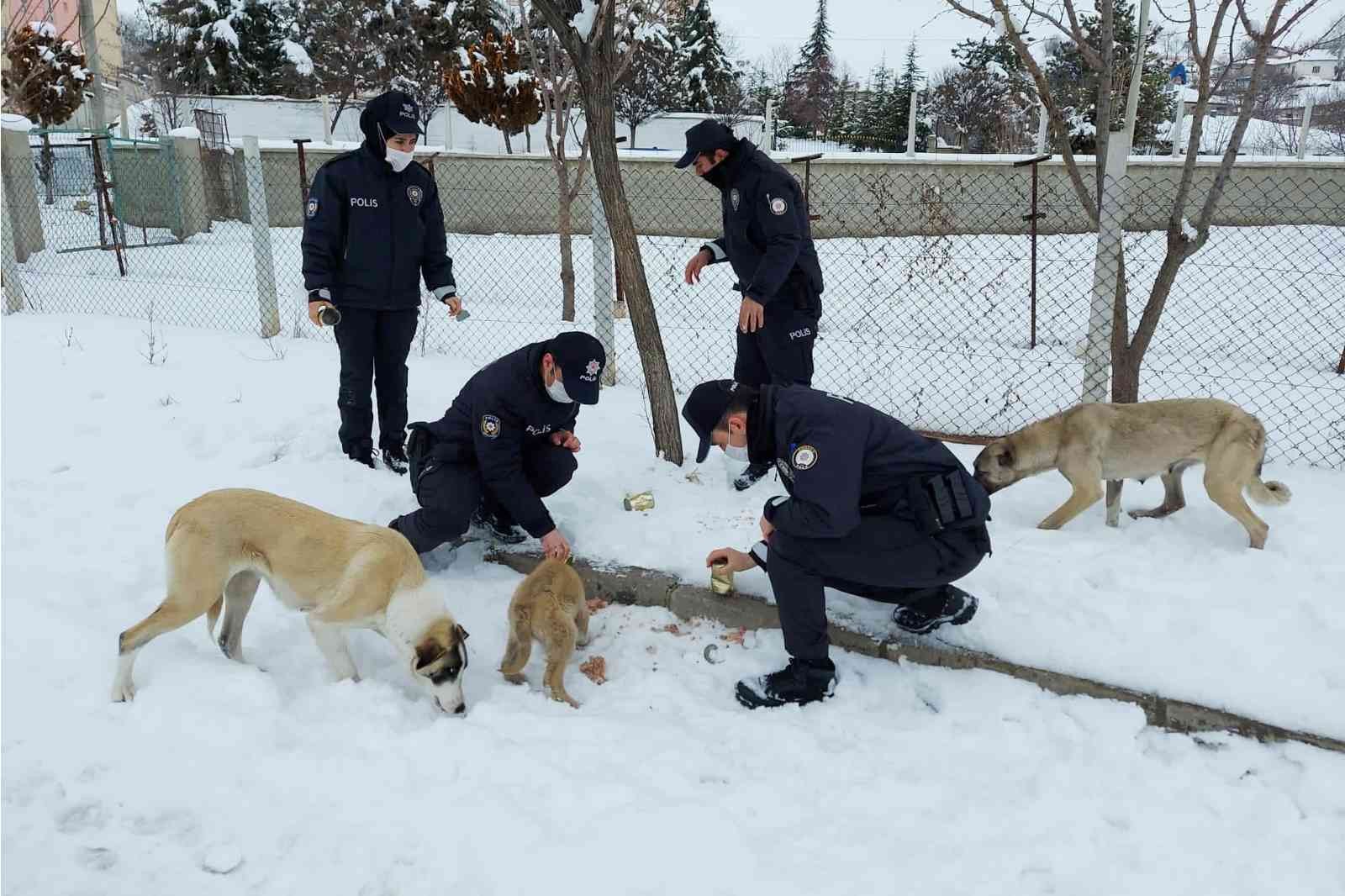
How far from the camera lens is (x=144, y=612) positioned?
3887mm

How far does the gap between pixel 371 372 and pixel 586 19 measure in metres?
2.23

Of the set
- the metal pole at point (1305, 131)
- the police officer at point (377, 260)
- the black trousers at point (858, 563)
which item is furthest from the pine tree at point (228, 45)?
the black trousers at point (858, 563)

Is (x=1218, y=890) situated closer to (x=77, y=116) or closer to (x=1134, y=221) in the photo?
(x=1134, y=221)

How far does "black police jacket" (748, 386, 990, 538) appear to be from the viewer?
3236 millimetres

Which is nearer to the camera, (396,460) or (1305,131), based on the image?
(396,460)

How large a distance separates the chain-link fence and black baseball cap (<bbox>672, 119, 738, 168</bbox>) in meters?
2.34

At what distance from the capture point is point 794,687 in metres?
3.51

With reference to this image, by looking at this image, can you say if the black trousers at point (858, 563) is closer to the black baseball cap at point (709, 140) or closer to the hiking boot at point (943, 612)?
the hiking boot at point (943, 612)

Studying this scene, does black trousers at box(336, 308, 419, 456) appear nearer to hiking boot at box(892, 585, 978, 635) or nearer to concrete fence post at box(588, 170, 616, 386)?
concrete fence post at box(588, 170, 616, 386)

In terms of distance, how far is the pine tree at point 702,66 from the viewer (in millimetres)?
27141

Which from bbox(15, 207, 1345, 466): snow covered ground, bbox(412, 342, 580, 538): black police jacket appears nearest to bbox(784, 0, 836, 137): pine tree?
bbox(15, 207, 1345, 466): snow covered ground

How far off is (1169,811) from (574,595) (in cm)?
226

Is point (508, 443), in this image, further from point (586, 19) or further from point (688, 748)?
point (586, 19)

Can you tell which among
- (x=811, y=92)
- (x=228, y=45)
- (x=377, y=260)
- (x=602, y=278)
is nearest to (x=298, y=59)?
(x=228, y=45)
